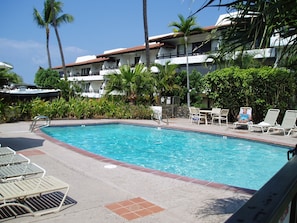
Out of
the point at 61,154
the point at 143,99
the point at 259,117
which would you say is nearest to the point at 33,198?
the point at 61,154

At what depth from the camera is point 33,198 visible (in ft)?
15.7

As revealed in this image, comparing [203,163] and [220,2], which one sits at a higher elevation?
[220,2]

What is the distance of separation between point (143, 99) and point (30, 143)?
12436mm

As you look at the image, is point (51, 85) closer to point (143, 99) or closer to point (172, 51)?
point (172, 51)

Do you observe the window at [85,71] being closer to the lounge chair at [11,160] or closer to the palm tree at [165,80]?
the palm tree at [165,80]

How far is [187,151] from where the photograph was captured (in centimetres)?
1210

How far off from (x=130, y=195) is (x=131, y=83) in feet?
55.1

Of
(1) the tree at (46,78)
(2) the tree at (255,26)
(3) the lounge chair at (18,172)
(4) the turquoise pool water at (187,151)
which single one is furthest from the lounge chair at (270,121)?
(1) the tree at (46,78)

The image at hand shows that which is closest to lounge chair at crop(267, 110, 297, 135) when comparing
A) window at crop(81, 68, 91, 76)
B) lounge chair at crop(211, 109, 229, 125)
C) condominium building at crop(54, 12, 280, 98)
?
lounge chair at crop(211, 109, 229, 125)

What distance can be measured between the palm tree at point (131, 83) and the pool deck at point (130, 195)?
13.5 metres

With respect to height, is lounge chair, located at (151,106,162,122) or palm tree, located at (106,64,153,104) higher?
palm tree, located at (106,64,153,104)

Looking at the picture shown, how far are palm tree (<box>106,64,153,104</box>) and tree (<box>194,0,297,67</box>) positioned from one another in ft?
60.3

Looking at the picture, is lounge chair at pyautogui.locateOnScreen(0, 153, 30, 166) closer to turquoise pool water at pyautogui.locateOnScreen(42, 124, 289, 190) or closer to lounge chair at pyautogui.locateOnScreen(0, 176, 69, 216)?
lounge chair at pyautogui.locateOnScreen(0, 176, 69, 216)

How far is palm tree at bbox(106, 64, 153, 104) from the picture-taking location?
21172 millimetres
